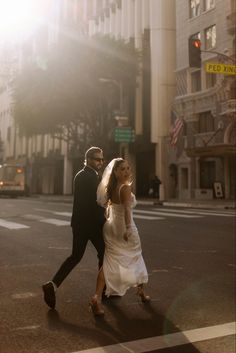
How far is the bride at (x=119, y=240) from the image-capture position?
502 cm

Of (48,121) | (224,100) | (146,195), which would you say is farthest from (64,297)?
(146,195)

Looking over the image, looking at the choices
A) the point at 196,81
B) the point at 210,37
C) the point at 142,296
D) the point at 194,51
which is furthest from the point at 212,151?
the point at 142,296

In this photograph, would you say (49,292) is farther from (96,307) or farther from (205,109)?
(205,109)

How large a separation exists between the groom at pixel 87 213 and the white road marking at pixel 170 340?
1.30m

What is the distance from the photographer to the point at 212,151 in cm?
2977

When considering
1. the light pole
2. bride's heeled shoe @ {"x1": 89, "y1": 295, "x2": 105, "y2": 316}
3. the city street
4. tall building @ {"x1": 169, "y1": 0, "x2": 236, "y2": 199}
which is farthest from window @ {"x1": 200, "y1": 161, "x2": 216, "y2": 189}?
bride's heeled shoe @ {"x1": 89, "y1": 295, "x2": 105, "y2": 316}

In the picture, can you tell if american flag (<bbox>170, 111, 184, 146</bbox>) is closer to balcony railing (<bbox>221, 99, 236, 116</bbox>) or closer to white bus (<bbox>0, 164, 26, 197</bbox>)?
balcony railing (<bbox>221, 99, 236, 116</bbox>)

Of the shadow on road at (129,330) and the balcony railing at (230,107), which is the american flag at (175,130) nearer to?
the balcony railing at (230,107)

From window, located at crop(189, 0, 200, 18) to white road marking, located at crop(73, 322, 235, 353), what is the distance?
32418 mm

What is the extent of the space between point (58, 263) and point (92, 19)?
4434 centimetres

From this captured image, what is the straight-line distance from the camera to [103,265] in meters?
5.13

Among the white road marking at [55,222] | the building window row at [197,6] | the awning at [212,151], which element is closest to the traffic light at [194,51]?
the white road marking at [55,222]

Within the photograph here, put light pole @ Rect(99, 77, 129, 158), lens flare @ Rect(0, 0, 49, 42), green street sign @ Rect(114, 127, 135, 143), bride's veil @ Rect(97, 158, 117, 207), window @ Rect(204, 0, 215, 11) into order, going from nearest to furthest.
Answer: bride's veil @ Rect(97, 158, 117, 207)
green street sign @ Rect(114, 127, 135, 143)
light pole @ Rect(99, 77, 129, 158)
window @ Rect(204, 0, 215, 11)
lens flare @ Rect(0, 0, 49, 42)

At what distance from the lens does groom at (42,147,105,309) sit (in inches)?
206
